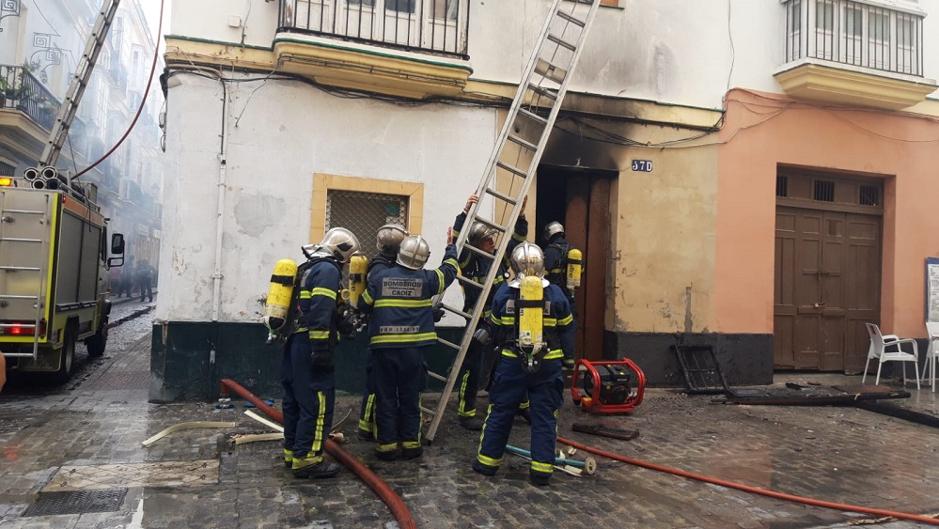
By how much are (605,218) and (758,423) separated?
10.8ft

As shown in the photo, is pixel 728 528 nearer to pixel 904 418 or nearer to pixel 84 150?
pixel 904 418

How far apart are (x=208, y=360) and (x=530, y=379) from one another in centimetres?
412

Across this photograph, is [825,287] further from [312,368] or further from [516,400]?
[312,368]

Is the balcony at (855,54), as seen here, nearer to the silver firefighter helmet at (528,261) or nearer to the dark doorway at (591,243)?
the dark doorway at (591,243)

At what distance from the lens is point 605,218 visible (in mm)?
8836

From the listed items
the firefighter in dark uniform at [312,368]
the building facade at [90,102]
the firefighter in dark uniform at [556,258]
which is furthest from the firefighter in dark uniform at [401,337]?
the building facade at [90,102]

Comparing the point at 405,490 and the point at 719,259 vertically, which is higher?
the point at 719,259

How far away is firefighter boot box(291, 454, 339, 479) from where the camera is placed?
4.69 metres

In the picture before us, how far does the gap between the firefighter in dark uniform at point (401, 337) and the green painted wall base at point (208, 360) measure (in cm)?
236

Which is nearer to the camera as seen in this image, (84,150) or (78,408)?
(78,408)

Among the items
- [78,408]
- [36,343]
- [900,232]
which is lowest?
[78,408]

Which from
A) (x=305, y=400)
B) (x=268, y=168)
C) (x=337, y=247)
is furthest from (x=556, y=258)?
(x=268, y=168)

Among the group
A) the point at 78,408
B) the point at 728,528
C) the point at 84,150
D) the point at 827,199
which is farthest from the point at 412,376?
the point at 84,150

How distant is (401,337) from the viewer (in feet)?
17.0
